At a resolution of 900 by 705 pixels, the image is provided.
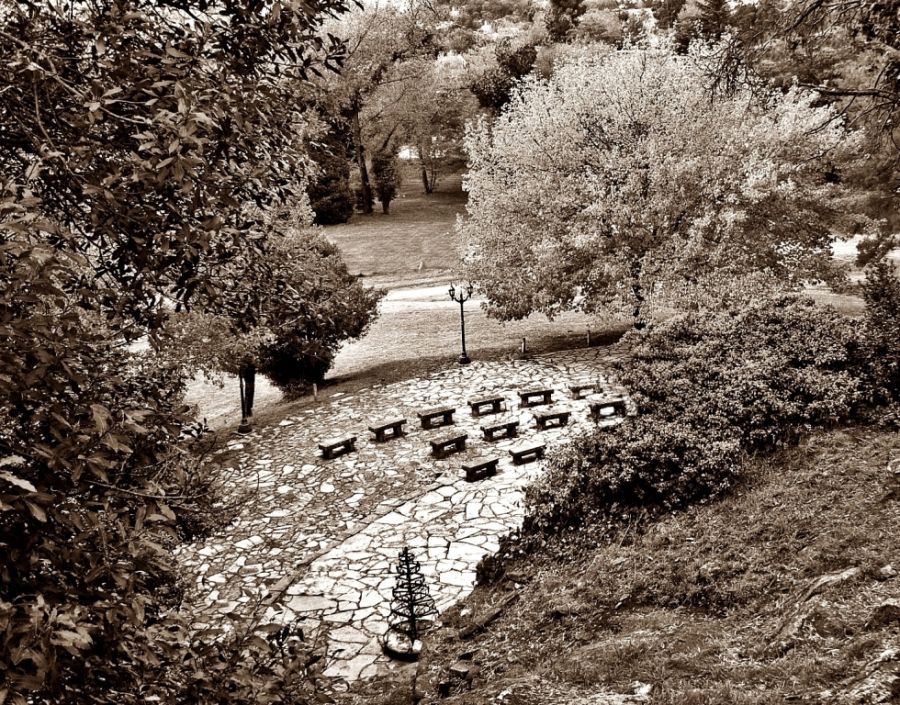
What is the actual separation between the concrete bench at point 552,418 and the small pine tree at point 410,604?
6.35 meters

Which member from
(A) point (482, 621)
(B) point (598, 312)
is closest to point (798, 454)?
(A) point (482, 621)

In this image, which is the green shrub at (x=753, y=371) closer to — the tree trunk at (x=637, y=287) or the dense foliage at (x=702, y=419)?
the dense foliage at (x=702, y=419)

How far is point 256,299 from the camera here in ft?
15.6

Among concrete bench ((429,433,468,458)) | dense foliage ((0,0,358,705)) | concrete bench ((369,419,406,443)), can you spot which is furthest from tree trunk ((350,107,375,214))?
dense foliage ((0,0,358,705))

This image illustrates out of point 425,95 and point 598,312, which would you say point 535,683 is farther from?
point 425,95

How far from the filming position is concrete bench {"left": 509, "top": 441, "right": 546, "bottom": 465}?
1264cm

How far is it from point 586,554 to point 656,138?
1304 cm

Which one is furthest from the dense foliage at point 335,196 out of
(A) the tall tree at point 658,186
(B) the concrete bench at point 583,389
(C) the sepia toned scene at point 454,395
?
(B) the concrete bench at point 583,389

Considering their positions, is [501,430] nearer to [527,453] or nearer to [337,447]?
[527,453]

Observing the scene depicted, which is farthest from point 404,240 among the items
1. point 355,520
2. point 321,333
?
point 355,520

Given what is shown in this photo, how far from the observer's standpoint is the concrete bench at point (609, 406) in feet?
46.0

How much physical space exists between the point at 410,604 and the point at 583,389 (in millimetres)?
9836

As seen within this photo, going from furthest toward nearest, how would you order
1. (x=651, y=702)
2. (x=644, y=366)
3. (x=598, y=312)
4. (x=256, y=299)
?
(x=598, y=312)
(x=644, y=366)
(x=256, y=299)
(x=651, y=702)

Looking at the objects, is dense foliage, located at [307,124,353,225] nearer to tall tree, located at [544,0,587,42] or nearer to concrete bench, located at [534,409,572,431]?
tall tree, located at [544,0,587,42]
